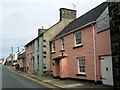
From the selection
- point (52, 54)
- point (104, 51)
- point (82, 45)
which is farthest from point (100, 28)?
point (52, 54)

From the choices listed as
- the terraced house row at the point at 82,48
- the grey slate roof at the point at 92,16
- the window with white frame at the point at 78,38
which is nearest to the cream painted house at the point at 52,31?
the terraced house row at the point at 82,48

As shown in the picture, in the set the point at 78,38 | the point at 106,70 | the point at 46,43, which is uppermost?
Result: the point at 46,43

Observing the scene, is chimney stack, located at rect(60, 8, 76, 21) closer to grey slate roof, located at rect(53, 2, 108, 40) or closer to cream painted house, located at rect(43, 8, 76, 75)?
cream painted house, located at rect(43, 8, 76, 75)

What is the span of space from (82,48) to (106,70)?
3723 mm

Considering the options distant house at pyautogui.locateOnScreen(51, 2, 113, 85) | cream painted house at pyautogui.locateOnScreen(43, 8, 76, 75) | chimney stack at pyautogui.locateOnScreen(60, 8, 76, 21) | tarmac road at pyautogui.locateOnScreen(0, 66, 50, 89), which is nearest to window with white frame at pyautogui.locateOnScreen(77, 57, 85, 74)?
distant house at pyautogui.locateOnScreen(51, 2, 113, 85)

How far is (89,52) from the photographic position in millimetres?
14422

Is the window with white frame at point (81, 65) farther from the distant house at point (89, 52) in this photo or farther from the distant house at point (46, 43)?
the distant house at point (46, 43)

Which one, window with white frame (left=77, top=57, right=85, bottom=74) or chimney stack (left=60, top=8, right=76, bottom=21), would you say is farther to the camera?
chimney stack (left=60, top=8, right=76, bottom=21)

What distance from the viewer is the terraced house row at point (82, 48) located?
504 inches

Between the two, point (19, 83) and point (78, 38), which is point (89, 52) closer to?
point (78, 38)

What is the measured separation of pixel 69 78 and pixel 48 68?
19.6ft

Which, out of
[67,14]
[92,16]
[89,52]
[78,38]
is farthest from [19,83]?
[67,14]

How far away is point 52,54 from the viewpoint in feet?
74.0

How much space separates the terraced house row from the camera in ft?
42.0
